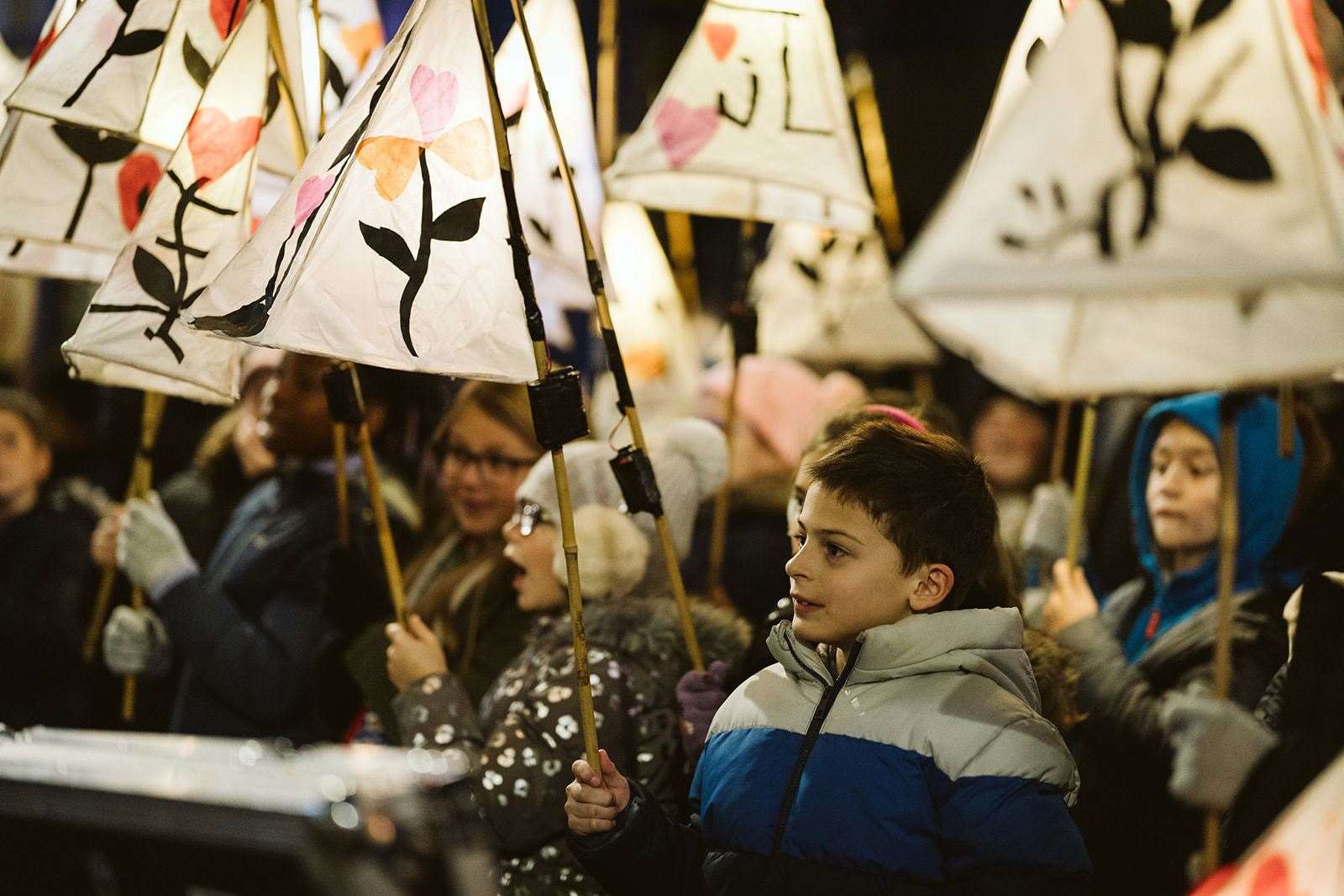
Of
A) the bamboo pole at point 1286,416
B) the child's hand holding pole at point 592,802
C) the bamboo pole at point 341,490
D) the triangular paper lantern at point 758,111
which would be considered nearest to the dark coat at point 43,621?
the bamboo pole at point 341,490

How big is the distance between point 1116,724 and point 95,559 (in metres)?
2.59

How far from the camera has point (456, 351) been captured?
1.78m

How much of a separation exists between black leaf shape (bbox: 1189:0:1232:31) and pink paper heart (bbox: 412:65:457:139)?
3.36 feet

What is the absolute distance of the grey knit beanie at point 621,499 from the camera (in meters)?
2.43

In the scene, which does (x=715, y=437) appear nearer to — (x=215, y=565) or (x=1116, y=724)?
(x=1116, y=724)

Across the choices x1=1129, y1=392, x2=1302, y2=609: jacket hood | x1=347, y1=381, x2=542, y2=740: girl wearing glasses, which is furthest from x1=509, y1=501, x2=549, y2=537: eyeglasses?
x1=1129, y1=392, x2=1302, y2=609: jacket hood

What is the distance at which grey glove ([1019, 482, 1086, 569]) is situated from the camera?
331 cm

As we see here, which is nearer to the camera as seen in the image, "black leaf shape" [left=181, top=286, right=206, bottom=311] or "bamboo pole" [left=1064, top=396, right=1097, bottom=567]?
"black leaf shape" [left=181, top=286, right=206, bottom=311]

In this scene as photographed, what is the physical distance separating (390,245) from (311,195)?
0.17 m

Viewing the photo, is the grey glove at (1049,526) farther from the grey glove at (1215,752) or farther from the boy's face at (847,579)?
the grey glove at (1215,752)

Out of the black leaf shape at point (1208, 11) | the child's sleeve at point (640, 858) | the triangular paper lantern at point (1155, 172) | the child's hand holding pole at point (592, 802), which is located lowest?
the child's sleeve at point (640, 858)

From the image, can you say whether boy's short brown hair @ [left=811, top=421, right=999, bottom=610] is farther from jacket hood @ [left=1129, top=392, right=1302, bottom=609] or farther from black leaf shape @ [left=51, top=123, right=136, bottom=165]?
black leaf shape @ [left=51, top=123, right=136, bottom=165]

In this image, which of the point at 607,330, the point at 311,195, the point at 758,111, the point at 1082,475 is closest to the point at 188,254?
the point at 311,195

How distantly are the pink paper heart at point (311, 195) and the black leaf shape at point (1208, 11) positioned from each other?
1.13 meters
